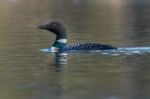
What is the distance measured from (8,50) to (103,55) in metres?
3.78

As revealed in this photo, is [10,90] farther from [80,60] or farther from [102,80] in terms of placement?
[80,60]

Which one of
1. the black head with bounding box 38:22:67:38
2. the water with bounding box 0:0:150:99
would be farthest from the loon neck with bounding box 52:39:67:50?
the water with bounding box 0:0:150:99

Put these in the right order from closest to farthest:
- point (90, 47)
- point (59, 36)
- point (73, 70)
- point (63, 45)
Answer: point (73, 70) < point (90, 47) < point (63, 45) < point (59, 36)

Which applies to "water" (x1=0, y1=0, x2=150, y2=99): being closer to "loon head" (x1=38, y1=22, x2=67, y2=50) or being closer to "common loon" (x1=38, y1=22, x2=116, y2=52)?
"common loon" (x1=38, y1=22, x2=116, y2=52)

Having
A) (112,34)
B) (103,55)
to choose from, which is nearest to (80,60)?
(103,55)

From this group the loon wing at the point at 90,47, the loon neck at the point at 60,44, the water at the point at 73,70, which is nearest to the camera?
the water at the point at 73,70

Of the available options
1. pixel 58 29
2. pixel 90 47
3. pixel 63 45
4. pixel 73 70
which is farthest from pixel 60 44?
pixel 73 70

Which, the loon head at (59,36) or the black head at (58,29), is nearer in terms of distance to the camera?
the loon head at (59,36)

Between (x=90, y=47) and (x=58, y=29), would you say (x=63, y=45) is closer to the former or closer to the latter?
(x=58, y=29)

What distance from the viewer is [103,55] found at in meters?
25.5

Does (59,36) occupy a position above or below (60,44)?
above

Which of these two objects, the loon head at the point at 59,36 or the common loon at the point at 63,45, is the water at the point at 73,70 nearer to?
the common loon at the point at 63,45

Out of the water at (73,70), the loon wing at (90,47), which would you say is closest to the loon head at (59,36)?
the water at (73,70)

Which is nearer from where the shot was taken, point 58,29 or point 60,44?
point 60,44
